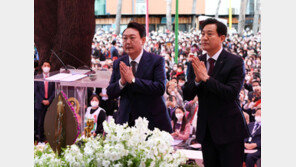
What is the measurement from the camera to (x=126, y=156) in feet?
4.27

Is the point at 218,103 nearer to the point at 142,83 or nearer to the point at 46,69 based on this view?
the point at 142,83

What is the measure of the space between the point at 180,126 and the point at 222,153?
2.31 metres

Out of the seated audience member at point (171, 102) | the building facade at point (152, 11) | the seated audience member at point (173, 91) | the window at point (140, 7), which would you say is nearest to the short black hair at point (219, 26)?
the seated audience member at point (171, 102)

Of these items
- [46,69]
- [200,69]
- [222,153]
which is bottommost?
[222,153]

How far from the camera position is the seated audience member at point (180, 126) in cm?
422

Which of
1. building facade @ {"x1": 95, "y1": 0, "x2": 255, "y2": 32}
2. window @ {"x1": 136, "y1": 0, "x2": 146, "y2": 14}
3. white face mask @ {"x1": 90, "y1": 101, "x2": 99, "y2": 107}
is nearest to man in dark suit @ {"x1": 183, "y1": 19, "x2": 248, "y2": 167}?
white face mask @ {"x1": 90, "y1": 101, "x2": 99, "y2": 107}

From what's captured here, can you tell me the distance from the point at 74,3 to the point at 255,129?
2.33 metres

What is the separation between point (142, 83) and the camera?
2.17 metres

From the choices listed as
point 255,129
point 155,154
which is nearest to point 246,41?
point 255,129

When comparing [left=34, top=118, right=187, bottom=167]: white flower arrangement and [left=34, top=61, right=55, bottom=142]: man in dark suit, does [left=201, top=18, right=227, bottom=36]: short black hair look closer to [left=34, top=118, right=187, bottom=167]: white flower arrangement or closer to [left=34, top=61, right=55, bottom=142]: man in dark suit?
[left=34, top=118, right=187, bottom=167]: white flower arrangement

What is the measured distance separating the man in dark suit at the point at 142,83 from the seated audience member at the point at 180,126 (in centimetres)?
187

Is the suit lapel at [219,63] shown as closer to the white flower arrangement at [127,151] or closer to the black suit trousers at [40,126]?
the white flower arrangement at [127,151]

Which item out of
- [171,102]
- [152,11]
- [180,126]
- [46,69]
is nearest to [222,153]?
[180,126]

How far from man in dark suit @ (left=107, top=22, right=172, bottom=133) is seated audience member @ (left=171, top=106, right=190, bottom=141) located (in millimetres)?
1866
